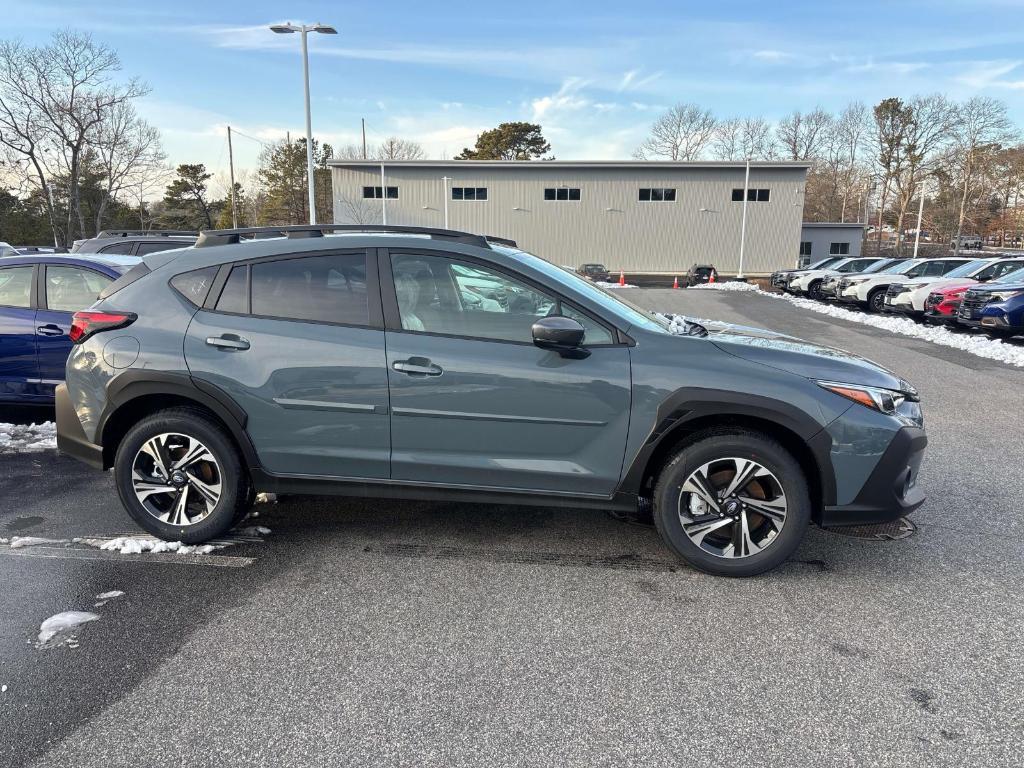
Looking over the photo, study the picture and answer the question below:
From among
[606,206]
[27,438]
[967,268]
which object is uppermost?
[606,206]

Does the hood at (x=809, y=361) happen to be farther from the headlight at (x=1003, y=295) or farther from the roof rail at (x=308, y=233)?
the headlight at (x=1003, y=295)

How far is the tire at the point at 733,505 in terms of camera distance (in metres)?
3.42

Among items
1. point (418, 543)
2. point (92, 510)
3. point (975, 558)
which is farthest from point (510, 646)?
point (92, 510)

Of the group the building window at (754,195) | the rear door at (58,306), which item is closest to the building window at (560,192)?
the building window at (754,195)

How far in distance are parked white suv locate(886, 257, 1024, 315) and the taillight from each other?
57.8 ft

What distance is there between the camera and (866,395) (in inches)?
135

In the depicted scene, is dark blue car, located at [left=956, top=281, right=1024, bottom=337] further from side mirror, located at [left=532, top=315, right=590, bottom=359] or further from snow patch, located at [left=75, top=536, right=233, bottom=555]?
snow patch, located at [left=75, top=536, right=233, bottom=555]

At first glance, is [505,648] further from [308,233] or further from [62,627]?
[308,233]

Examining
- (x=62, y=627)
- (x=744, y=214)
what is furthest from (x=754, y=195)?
(x=62, y=627)

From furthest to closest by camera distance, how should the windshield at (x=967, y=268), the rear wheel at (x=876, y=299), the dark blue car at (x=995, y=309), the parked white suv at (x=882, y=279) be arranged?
the rear wheel at (x=876, y=299) < the parked white suv at (x=882, y=279) < the windshield at (x=967, y=268) < the dark blue car at (x=995, y=309)

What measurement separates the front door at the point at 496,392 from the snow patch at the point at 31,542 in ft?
6.92

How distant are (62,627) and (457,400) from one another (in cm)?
208

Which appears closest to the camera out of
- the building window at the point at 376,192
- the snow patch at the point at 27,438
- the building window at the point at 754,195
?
the snow patch at the point at 27,438

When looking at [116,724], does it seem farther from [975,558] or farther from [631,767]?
[975,558]
